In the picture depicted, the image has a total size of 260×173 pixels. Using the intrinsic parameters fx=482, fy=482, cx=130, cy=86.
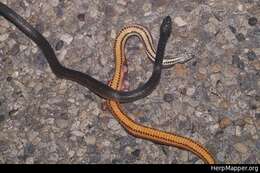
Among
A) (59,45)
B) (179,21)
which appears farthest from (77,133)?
(179,21)

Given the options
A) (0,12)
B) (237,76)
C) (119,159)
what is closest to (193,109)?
(237,76)

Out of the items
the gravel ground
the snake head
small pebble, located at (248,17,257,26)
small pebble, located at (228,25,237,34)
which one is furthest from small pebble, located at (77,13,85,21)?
small pebble, located at (248,17,257,26)

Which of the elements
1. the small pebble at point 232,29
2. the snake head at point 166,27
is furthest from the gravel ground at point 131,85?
the snake head at point 166,27

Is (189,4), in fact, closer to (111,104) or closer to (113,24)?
(113,24)

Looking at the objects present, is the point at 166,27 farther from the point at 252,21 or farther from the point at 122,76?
the point at 252,21

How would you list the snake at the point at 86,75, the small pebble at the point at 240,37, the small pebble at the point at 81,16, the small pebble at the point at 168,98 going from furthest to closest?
the small pebble at the point at 81,16 → the small pebble at the point at 240,37 → the small pebble at the point at 168,98 → the snake at the point at 86,75

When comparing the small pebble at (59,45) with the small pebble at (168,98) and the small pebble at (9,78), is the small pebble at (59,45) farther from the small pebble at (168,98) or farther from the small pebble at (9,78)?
the small pebble at (168,98)
